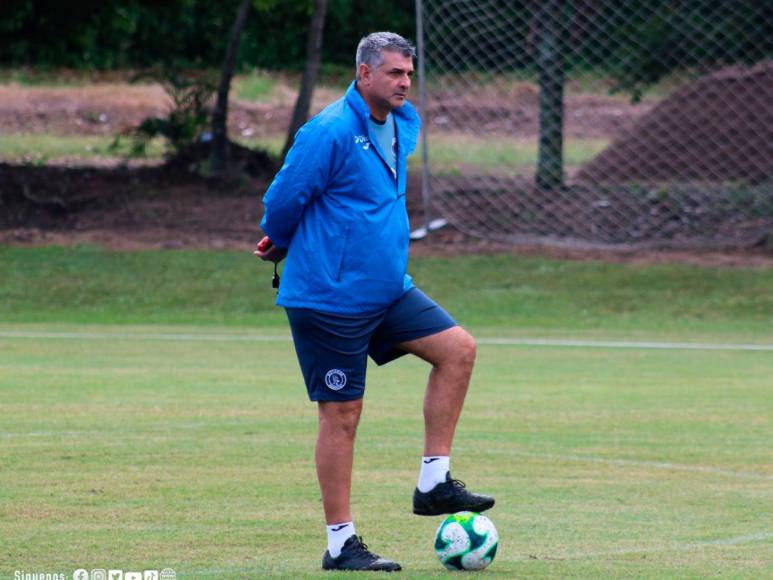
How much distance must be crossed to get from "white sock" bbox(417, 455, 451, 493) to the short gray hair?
5.82 feet

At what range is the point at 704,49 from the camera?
25000 mm

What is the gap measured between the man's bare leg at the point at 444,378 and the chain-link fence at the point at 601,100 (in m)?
16.6

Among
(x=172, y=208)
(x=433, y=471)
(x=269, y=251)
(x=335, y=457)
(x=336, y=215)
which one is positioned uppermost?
(x=336, y=215)

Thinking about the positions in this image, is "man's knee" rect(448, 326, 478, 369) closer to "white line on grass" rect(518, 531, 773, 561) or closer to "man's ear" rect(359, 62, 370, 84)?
"white line on grass" rect(518, 531, 773, 561)

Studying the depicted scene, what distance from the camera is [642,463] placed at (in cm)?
984

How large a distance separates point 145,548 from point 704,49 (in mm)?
19814

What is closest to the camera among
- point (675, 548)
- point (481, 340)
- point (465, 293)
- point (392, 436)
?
point (675, 548)

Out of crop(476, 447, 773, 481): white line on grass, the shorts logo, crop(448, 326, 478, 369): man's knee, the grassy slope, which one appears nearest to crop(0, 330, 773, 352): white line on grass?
the grassy slope

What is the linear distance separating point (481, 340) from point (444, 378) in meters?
11.6

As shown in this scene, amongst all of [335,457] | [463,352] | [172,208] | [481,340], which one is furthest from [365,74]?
[172,208]

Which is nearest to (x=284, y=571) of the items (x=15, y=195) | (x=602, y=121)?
(x=15, y=195)

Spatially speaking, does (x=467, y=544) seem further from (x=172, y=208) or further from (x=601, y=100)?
(x=601, y=100)

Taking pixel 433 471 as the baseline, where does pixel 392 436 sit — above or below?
below

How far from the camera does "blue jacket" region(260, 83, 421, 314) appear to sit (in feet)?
21.5
